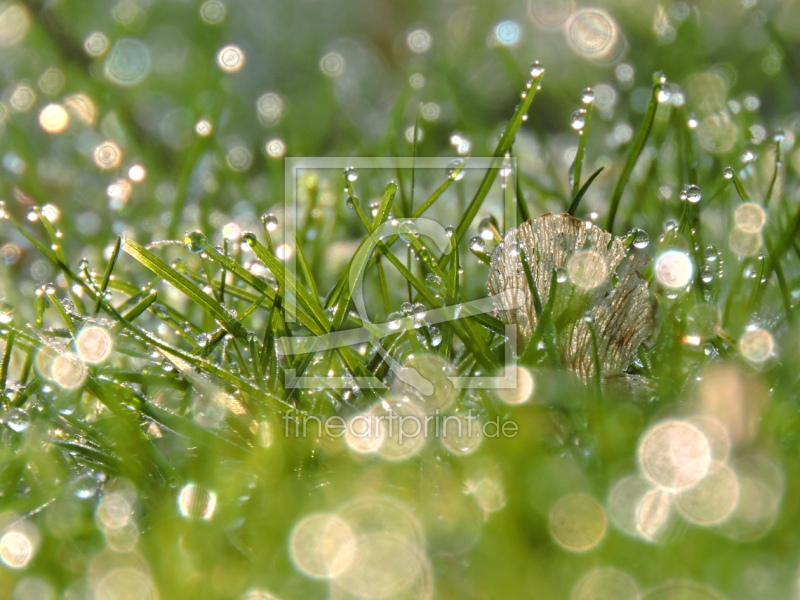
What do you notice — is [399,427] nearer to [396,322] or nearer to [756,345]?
[396,322]

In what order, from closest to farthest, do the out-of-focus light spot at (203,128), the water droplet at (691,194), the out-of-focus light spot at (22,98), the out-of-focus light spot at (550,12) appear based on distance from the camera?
the water droplet at (691,194) → the out-of-focus light spot at (203,128) → the out-of-focus light spot at (22,98) → the out-of-focus light spot at (550,12)

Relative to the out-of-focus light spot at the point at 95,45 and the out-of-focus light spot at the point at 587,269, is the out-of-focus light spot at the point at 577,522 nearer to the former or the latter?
the out-of-focus light spot at the point at 587,269

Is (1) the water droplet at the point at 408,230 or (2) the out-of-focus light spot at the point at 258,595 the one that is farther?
(1) the water droplet at the point at 408,230

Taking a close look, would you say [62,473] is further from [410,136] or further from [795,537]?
[410,136]

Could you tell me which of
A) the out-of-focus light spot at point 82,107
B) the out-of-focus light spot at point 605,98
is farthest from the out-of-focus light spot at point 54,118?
the out-of-focus light spot at point 605,98

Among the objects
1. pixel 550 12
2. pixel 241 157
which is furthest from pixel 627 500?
pixel 550 12

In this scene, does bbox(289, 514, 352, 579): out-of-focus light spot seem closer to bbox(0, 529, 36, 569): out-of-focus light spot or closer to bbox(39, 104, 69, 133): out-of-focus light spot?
bbox(0, 529, 36, 569): out-of-focus light spot

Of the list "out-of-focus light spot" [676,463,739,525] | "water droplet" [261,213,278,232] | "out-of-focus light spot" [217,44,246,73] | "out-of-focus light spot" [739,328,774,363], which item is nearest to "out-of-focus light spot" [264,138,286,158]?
"out-of-focus light spot" [217,44,246,73]
